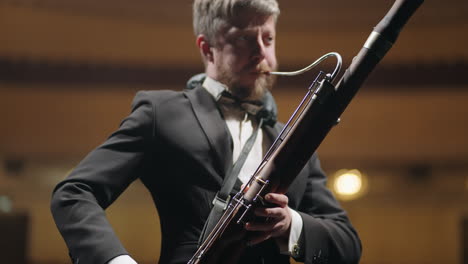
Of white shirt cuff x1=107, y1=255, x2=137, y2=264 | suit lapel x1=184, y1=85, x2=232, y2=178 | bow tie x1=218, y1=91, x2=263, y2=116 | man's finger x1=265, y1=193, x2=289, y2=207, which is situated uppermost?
bow tie x1=218, y1=91, x2=263, y2=116

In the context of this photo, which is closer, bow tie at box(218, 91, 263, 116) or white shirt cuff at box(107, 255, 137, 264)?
white shirt cuff at box(107, 255, 137, 264)

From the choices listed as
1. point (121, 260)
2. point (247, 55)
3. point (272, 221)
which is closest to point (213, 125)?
point (247, 55)

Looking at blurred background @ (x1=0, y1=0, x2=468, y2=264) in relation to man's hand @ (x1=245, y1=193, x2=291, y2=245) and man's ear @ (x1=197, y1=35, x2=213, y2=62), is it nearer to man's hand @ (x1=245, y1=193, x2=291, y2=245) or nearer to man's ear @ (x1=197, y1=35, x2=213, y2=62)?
man's ear @ (x1=197, y1=35, x2=213, y2=62)

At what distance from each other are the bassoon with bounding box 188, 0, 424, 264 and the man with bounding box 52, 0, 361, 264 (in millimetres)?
38

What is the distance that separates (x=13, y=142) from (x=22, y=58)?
0.90 m

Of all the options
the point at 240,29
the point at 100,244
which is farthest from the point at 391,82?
the point at 100,244

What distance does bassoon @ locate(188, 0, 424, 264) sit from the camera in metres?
1.43

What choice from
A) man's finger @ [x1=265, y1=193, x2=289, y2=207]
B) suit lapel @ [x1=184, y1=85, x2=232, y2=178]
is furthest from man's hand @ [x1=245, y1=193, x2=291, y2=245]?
suit lapel @ [x1=184, y1=85, x2=232, y2=178]

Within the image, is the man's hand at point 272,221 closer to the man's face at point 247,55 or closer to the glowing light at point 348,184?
the man's face at point 247,55

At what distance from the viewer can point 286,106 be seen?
5.90 metres

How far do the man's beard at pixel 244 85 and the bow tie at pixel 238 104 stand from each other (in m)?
0.01

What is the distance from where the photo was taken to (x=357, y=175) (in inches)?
237

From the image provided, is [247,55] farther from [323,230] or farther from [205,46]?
[323,230]

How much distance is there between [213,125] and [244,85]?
0.55ft
